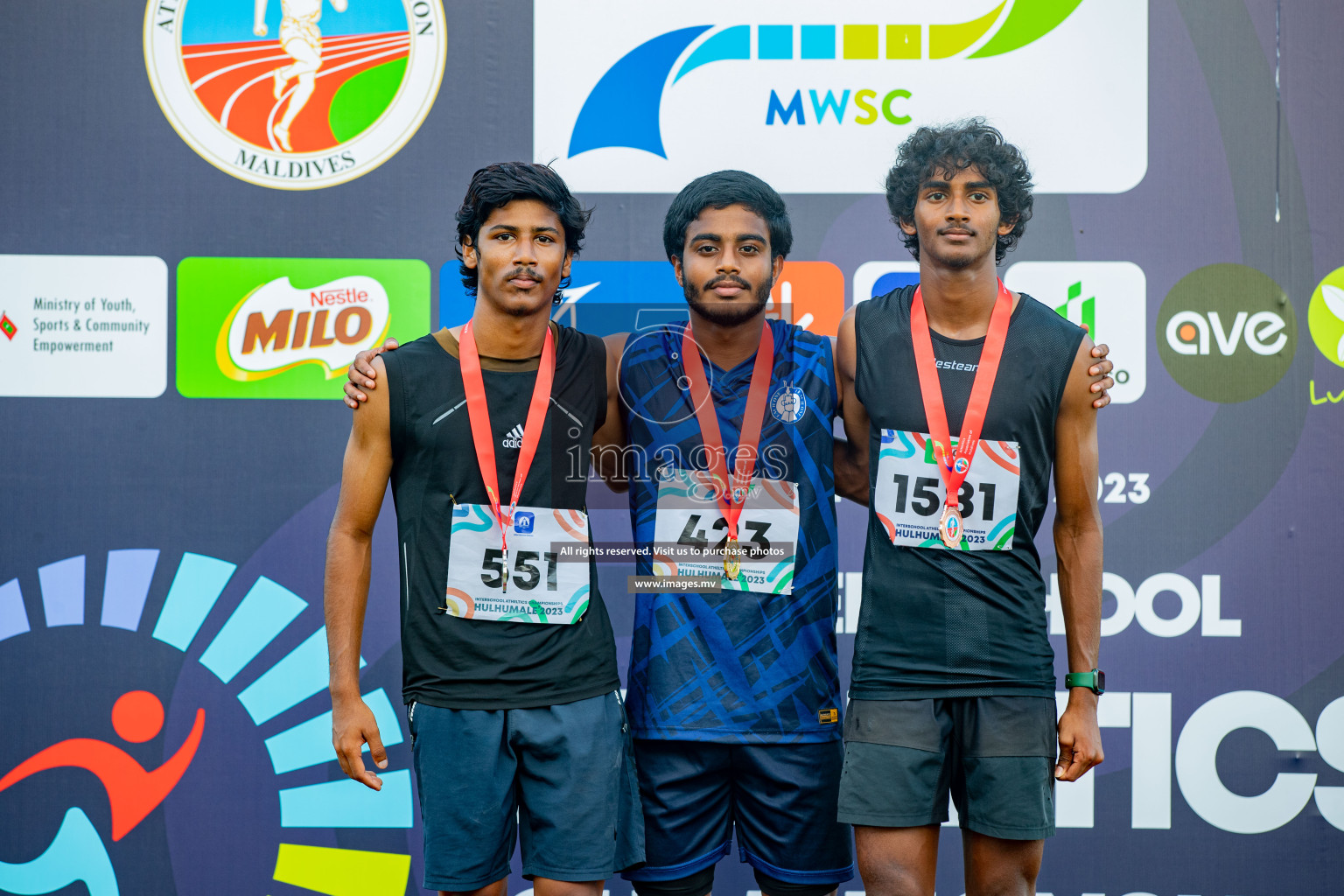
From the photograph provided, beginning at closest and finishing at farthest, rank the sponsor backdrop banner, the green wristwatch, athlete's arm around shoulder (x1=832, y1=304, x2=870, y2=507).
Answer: the green wristwatch → athlete's arm around shoulder (x1=832, y1=304, x2=870, y2=507) → the sponsor backdrop banner

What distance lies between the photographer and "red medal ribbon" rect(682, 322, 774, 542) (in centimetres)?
221

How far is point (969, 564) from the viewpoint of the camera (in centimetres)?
213

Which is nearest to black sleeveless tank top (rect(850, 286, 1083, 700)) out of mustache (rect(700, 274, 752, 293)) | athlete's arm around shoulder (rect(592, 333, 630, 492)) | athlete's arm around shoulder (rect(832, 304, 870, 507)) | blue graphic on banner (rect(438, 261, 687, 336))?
athlete's arm around shoulder (rect(832, 304, 870, 507))

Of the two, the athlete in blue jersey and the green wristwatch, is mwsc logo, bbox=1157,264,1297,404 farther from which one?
the athlete in blue jersey

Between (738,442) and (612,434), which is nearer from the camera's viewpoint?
(738,442)

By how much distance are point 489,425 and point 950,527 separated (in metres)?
1.04

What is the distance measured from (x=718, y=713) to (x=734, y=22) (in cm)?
215

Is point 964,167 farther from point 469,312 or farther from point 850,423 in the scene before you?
point 469,312

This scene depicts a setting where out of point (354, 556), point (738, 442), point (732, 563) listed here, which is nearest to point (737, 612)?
point (732, 563)

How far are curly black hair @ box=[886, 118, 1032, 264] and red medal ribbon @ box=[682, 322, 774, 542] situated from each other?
1.84 feet

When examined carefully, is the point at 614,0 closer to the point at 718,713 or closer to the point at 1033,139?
the point at 1033,139

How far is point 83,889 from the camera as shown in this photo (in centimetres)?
312

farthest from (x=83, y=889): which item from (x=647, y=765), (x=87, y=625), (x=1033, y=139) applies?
(x=1033, y=139)

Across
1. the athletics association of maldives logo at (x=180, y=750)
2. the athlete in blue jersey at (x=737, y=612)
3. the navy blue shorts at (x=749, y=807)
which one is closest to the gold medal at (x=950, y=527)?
the athlete in blue jersey at (x=737, y=612)
